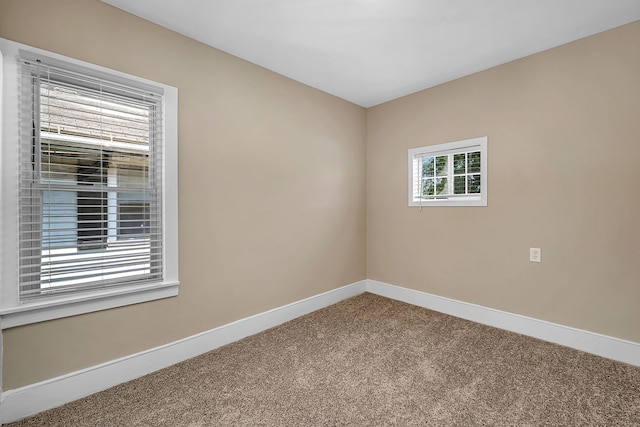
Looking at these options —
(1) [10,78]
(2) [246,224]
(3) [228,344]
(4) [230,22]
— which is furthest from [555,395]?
(1) [10,78]

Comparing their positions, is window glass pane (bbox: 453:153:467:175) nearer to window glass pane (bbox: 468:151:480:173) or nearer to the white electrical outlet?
window glass pane (bbox: 468:151:480:173)

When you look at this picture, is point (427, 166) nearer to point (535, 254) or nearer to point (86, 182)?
point (535, 254)

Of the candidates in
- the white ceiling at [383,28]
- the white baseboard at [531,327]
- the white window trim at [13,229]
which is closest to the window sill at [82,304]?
the white window trim at [13,229]

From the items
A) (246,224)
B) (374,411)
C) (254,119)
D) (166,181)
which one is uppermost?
(254,119)

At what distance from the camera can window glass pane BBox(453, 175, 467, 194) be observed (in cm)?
300

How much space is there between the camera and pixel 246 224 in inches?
102

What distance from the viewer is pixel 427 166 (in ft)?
10.8

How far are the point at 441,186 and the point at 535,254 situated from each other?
3.64 feet

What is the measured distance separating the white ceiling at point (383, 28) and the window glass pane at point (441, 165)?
34.4 inches

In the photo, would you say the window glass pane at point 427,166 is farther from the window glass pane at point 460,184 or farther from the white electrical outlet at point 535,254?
the white electrical outlet at point 535,254

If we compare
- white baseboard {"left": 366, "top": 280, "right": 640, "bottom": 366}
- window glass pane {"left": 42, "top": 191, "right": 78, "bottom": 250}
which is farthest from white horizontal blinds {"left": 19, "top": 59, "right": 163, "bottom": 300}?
white baseboard {"left": 366, "top": 280, "right": 640, "bottom": 366}

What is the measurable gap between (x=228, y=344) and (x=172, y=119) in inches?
75.5

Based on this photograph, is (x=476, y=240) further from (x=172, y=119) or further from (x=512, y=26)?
(x=172, y=119)

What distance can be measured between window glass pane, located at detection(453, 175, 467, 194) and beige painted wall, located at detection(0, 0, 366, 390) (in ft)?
3.96
